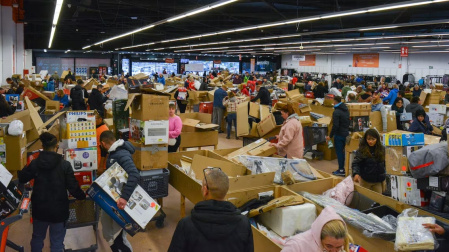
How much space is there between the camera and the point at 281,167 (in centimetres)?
466

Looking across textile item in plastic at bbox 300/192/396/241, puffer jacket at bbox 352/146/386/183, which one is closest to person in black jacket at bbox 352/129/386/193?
puffer jacket at bbox 352/146/386/183

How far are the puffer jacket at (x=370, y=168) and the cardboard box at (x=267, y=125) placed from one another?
3.08m

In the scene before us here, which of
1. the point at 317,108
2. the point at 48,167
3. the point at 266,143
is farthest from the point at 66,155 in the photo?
the point at 317,108

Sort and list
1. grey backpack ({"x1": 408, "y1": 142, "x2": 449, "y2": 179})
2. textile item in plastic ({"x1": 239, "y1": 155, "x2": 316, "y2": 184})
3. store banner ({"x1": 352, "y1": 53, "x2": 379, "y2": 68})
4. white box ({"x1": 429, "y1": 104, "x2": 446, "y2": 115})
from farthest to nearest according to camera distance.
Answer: store banner ({"x1": 352, "y1": 53, "x2": 379, "y2": 68}) → white box ({"x1": 429, "y1": 104, "x2": 446, "y2": 115}) → textile item in plastic ({"x1": 239, "y1": 155, "x2": 316, "y2": 184}) → grey backpack ({"x1": 408, "y1": 142, "x2": 449, "y2": 179})

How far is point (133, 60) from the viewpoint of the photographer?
44.1 m

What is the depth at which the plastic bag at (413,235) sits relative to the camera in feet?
9.27

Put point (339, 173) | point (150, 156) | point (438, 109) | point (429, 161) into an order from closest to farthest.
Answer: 1. point (429, 161)
2. point (150, 156)
3. point (339, 173)
4. point (438, 109)

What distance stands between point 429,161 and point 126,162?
2.69 m

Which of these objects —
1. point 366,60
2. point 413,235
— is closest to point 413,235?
point 413,235

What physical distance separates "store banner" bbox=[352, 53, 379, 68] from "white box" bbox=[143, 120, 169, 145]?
30.8m

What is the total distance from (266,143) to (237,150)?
1.53 ft

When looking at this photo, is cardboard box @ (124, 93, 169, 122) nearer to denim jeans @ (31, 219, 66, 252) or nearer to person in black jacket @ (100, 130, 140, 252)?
person in black jacket @ (100, 130, 140, 252)

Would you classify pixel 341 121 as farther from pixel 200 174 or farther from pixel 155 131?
pixel 155 131

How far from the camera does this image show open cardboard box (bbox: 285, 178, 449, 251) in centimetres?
317
